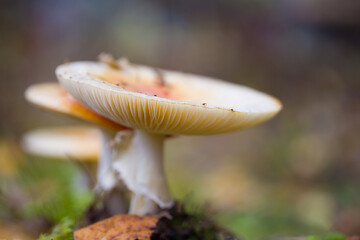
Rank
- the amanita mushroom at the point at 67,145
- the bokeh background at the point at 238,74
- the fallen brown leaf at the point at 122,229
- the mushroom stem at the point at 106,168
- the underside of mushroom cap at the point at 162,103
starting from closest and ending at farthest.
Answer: the underside of mushroom cap at the point at 162,103
the fallen brown leaf at the point at 122,229
the mushroom stem at the point at 106,168
the amanita mushroom at the point at 67,145
the bokeh background at the point at 238,74

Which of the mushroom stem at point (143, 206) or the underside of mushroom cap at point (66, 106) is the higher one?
the underside of mushroom cap at point (66, 106)

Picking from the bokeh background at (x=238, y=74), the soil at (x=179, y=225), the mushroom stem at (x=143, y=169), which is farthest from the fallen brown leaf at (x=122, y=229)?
the bokeh background at (x=238, y=74)

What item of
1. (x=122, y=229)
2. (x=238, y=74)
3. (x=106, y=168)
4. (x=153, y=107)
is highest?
(x=238, y=74)

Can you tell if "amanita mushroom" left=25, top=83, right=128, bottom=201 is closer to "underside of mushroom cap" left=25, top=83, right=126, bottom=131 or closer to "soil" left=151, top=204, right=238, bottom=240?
"underside of mushroom cap" left=25, top=83, right=126, bottom=131

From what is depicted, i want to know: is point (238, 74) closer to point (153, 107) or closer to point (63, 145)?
point (63, 145)

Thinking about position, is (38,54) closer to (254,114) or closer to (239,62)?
(239,62)

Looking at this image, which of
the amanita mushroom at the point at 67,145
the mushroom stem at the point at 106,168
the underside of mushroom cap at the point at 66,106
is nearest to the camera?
the underside of mushroom cap at the point at 66,106

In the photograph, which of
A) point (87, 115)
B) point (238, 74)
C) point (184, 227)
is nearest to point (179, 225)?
point (184, 227)

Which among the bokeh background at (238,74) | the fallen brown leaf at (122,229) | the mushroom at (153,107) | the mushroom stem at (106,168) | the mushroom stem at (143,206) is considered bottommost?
the fallen brown leaf at (122,229)

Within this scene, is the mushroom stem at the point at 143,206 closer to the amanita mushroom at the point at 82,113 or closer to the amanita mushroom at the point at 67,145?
the amanita mushroom at the point at 82,113
